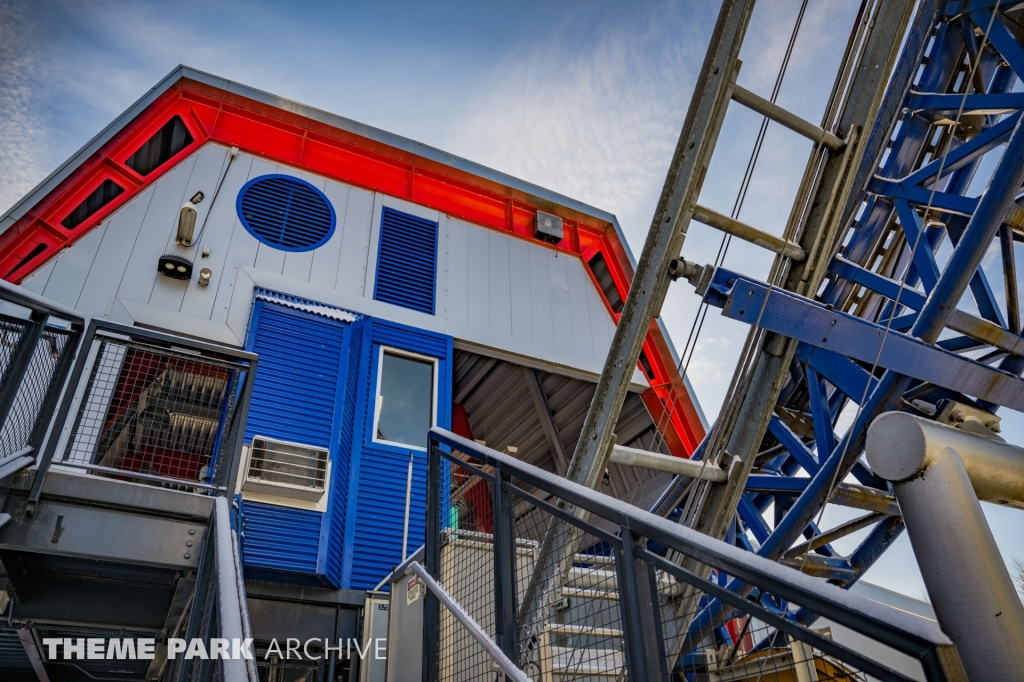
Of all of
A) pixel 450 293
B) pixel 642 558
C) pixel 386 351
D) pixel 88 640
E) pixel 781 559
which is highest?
pixel 450 293

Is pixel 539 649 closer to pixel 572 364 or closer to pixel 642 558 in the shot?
pixel 642 558

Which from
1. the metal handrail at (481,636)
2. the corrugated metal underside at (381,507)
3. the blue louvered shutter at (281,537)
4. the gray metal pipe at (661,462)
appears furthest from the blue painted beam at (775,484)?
the blue louvered shutter at (281,537)

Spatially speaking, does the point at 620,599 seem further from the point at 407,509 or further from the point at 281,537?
the point at 407,509

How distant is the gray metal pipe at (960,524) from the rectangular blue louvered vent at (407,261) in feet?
25.0

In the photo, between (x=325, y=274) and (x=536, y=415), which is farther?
(x=536, y=415)

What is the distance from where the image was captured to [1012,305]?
453cm

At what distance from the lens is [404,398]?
8.93 m

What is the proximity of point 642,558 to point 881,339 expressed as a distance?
8.24ft

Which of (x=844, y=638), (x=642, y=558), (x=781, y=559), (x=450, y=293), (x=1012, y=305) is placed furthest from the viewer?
(x=450, y=293)

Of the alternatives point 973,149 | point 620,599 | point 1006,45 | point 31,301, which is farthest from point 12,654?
point 1006,45

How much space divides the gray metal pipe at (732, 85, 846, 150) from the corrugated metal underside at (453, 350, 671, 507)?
6.91 meters

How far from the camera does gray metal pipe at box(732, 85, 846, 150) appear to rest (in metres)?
4.05

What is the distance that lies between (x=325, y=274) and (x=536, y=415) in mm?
5060

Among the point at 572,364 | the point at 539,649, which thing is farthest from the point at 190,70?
the point at 539,649
